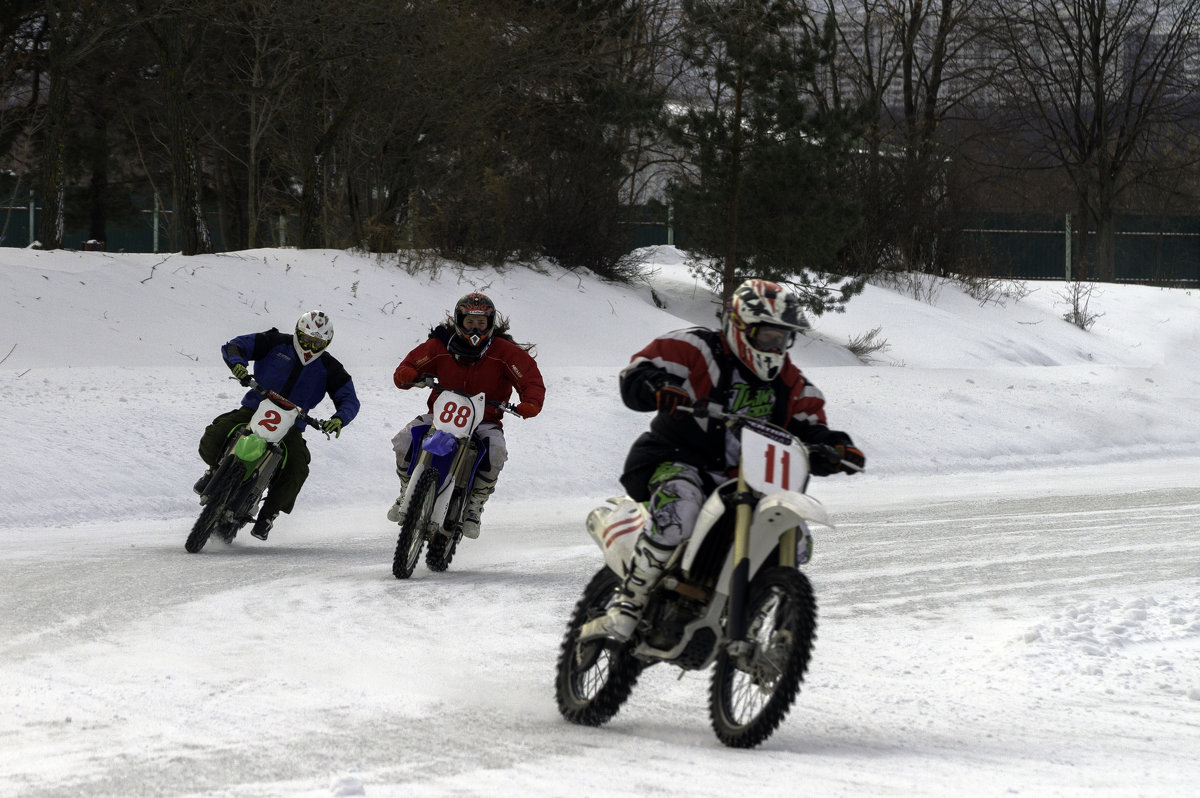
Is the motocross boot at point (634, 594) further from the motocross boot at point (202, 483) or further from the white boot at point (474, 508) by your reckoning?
the motocross boot at point (202, 483)

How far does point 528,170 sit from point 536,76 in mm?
2372

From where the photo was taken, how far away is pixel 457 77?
2719cm

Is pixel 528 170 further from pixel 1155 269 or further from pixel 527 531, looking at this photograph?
pixel 1155 269

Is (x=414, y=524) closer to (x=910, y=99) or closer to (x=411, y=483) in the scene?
(x=411, y=483)

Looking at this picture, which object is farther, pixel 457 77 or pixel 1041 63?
pixel 1041 63

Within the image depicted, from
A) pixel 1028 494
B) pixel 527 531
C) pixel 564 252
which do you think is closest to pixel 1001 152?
pixel 564 252

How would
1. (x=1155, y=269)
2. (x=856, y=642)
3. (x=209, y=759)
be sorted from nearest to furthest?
(x=209, y=759)
(x=856, y=642)
(x=1155, y=269)

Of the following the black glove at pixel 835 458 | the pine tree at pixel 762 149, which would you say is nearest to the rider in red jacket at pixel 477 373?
the black glove at pixel 835 458

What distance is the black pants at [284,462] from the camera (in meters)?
12.0

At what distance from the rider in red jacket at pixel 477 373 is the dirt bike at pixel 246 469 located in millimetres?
998

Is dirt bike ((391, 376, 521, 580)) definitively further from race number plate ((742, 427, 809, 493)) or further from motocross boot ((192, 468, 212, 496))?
race number plate ((742, 427, 809, 493))

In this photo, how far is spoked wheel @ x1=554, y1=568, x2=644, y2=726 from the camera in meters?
6.29

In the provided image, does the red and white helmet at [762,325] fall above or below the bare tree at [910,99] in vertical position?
below

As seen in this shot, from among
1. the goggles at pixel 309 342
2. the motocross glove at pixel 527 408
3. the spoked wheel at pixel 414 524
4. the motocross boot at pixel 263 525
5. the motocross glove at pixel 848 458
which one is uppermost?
the goggles at pixel 309 342
